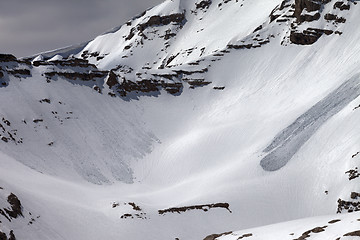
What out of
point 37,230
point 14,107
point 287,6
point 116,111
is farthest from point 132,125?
point 287,6

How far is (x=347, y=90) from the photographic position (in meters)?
77.2

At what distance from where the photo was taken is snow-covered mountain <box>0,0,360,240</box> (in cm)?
5241

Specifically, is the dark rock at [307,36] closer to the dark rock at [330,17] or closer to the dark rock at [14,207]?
the dark rock at [330,17]

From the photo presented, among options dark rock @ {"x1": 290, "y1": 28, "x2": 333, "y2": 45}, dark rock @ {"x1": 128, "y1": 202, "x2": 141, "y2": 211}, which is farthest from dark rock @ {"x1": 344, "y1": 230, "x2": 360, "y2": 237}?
dark rock @ {"x1": 290, "y1": 28, "x2": 333, "y2": 45}

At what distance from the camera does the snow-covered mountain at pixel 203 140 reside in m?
52.4

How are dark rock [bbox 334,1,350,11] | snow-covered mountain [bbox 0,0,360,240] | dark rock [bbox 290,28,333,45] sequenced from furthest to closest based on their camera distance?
dark rock [bbox 334,1,350,11] → dark rock [bbox 290,28,333,45] → snow-covered mountain [bbox 0,0,360,240]

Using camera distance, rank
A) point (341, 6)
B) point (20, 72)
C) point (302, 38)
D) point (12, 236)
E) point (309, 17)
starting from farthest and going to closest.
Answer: point (309, 17), point (341, 6), point (302, 38), point (20, 72), point (12, 236)

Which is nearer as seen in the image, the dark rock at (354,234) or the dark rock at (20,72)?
the dark rock at (354,234)

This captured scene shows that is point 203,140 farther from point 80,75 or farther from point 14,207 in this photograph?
point 14,207

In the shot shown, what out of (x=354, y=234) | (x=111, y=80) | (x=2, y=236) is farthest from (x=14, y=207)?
(x=111, y=80)

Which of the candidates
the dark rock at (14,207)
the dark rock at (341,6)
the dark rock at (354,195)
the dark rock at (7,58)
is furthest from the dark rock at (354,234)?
the dark rock at (341,6)

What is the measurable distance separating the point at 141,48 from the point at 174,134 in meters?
90.6

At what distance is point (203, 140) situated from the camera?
85875 mm

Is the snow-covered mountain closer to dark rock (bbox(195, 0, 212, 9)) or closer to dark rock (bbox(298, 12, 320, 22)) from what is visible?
dark rock (bbox(298, 12, 320, 22))
